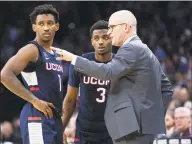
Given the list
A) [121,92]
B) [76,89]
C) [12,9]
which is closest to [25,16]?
→ [12,9]

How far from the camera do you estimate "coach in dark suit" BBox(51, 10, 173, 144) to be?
5.48 m

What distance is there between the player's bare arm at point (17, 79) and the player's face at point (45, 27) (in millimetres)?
230

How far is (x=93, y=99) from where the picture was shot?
653cm

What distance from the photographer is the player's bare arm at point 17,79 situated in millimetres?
5676

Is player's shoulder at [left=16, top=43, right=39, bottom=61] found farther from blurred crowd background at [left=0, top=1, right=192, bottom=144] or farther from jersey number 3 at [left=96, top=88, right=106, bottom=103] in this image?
blurred crowd background at [left=0, top=1, right=192, bottom=144]

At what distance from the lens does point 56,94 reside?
235 inches

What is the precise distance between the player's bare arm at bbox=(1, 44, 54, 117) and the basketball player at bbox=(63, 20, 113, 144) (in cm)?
83

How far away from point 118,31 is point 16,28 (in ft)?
33.4

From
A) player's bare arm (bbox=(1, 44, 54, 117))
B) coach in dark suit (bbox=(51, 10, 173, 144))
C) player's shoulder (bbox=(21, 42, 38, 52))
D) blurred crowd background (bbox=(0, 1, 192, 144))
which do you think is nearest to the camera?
coach in dark suit (bbox=(51, 10, 173, 144))

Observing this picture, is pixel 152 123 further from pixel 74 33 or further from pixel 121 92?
pixel 74 33

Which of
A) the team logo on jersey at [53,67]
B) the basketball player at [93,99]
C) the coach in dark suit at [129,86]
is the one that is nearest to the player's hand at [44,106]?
the team logo on jersey at [53,67]

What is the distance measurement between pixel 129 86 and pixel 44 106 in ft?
2.60

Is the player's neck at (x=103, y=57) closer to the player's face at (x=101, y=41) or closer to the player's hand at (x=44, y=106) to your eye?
the player's face at (x=101, y=41)

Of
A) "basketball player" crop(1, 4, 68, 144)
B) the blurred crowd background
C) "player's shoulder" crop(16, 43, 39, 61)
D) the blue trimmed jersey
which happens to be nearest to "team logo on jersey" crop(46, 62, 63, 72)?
"basketball player" crop(1, 4, 68, 144)
